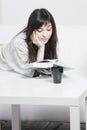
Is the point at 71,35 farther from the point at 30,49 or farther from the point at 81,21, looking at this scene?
the point at 81,21

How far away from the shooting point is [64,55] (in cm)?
200

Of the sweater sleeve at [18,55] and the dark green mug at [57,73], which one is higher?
the sweater sleeve at [18,55]

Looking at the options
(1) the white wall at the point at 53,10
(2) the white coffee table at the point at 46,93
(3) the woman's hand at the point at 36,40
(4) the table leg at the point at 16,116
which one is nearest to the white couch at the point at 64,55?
(4) the table leg at the point at 16,116

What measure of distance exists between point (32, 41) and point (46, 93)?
0.61 metres

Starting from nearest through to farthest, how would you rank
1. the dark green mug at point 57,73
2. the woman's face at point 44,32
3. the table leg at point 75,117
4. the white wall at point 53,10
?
the table leg at point 75,117 < the dark green mug at point 57,73 < the woman's face at point 44,32 < the white wall at point 53,10

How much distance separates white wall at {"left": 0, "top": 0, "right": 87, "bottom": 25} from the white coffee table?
3.53 ft

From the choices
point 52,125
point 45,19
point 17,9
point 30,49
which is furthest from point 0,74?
point 17,9

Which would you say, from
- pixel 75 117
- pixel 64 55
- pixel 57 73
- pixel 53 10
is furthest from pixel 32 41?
pixel 53 10

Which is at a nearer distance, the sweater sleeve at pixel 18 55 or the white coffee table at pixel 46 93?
the white coffee table at pixel 46 93

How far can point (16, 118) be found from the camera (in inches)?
71.5

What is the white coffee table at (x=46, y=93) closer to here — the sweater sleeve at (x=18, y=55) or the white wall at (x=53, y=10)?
the sweater sleeve at (x=18, y=55)

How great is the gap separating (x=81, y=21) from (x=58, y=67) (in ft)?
3.65

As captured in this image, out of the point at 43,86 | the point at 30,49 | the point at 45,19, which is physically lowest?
the point at 43,86

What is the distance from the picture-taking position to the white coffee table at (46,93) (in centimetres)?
120
